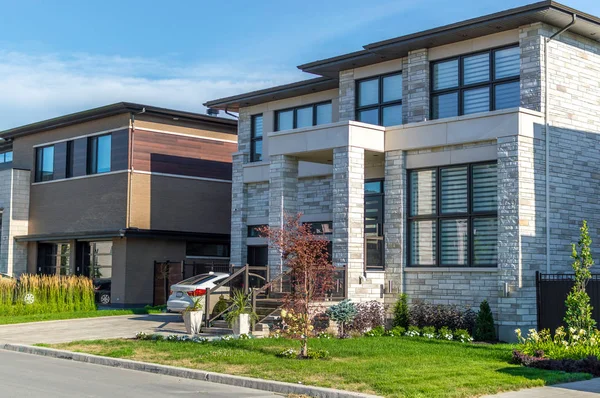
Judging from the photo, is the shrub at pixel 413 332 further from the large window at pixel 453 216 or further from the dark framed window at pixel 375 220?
the dark framed window at pixel 375 220

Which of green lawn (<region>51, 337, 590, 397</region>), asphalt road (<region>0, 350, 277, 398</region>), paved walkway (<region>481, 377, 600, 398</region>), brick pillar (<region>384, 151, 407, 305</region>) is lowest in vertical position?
asphalt road (<region>0, 350, 277, 398</region>)

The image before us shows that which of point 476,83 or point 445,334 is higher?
point 476,83

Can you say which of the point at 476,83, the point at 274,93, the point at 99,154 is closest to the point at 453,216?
the point at 476,83

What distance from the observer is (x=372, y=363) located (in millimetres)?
14984

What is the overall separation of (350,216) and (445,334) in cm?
404

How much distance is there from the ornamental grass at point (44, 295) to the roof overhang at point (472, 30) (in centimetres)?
1243

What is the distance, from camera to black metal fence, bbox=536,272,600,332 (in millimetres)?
18484

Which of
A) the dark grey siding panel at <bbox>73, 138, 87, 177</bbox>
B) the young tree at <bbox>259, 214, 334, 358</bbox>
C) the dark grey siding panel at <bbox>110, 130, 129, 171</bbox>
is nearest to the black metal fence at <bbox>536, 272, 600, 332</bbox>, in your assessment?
the young tree at <bbox>259, 214, 334, 358</bbox>

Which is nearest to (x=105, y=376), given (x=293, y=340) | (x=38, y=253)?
(x=293, y=340)

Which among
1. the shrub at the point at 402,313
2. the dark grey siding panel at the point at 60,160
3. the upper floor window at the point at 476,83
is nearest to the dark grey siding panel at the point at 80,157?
the dark grey siding panel at the point at 60,160

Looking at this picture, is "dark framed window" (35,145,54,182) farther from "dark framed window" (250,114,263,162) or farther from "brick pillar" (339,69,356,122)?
"brick pillar" (339,69,356,122)

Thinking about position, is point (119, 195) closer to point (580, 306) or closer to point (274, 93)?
point (274, 93)

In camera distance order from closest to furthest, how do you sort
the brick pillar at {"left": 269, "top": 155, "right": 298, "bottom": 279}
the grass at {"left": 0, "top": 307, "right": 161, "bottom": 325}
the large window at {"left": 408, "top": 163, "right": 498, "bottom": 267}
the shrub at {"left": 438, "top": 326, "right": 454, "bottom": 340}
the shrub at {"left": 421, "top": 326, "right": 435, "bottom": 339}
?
the shrub at {"left": 438, "top": 326, "right": 454, "bottom": 340}
the shrub at {"left": 421, "top": 326, "right": 435, "bottom": 339}
the large window at {"left": 408, "top": 163, "right": 498, "bottom": 267}
the brick pillar at {"left": 269, "top": 155, "right": 298, "bottom": 279}
the grass at {"left": 0, "top": 307, "right": 161, "bottom": 325}

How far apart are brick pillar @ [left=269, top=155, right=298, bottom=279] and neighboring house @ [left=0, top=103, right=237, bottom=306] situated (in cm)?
975
